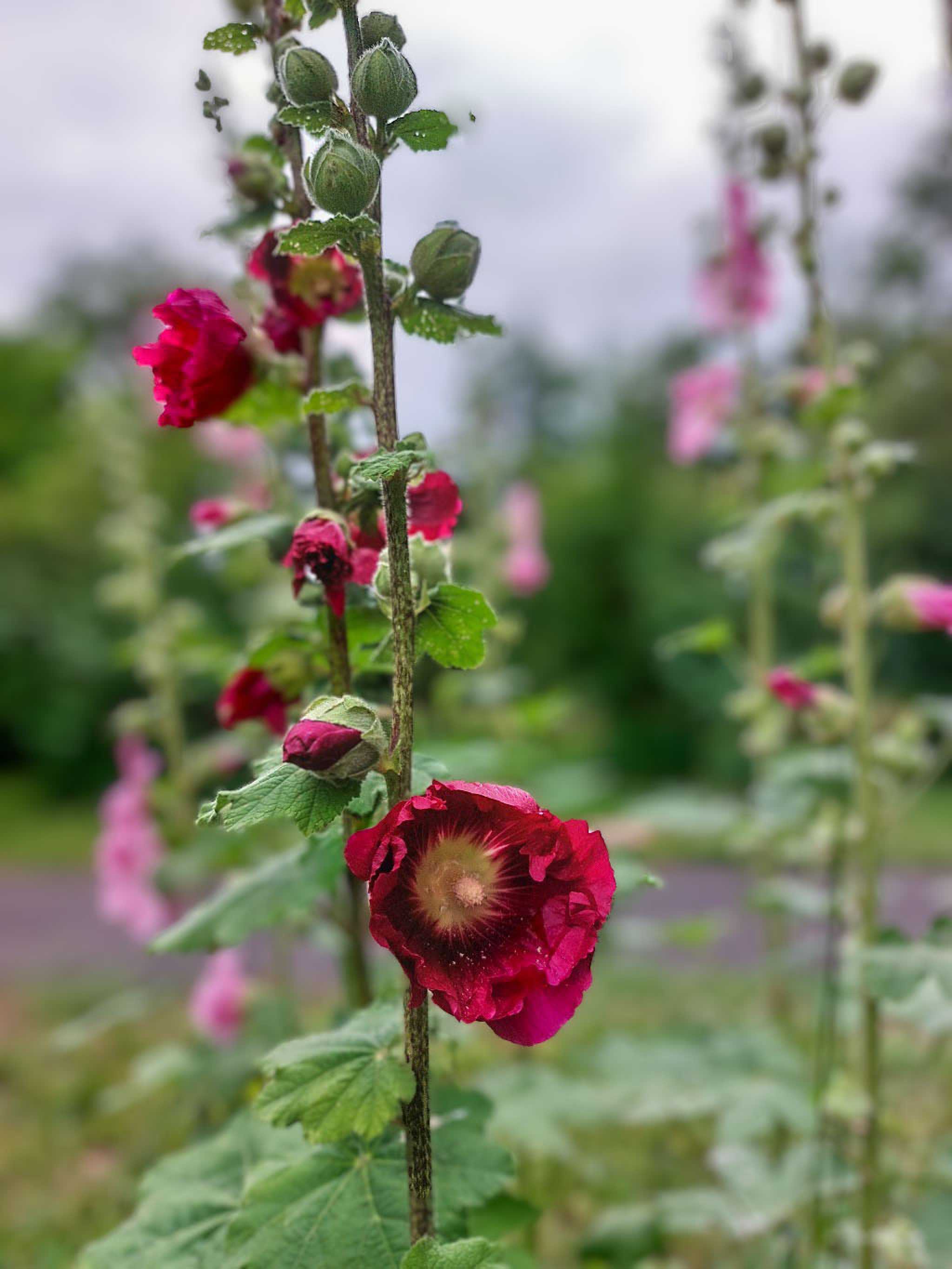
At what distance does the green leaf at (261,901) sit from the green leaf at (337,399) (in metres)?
0.49

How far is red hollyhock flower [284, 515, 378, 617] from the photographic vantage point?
0.90 metres

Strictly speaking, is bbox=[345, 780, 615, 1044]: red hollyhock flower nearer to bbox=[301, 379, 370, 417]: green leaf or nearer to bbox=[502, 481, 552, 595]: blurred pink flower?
bbox=[301, 379, 370, 417]: green leaf

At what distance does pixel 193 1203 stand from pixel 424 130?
1085 mm

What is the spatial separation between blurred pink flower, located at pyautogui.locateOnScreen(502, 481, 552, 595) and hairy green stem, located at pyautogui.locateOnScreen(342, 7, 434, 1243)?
260 centimetres

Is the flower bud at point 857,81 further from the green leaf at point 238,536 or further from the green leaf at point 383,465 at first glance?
the green leaf at point 383,465

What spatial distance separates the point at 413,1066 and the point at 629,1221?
143cm

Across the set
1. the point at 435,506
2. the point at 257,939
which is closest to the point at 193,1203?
the point at 435,506

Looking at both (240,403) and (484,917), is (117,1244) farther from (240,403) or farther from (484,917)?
(240,403)

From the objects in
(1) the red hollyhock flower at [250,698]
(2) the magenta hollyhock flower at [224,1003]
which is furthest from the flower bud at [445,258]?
(2) the magenta hollyhock flower at [224,1003]

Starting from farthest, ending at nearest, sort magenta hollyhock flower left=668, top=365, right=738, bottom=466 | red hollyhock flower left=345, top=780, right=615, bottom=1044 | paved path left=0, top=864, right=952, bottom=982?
paved path left=0, top=864, right=952, bottom=982 < magenta hollyhock flower left=668, top=365, right=738, bottom=466 < red hollyhock flower left=345, top=780, right=615, bottom=1044

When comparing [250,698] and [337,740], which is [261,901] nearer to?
[250,698]

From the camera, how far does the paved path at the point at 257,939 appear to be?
5.82 m

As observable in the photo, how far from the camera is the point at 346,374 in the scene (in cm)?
129

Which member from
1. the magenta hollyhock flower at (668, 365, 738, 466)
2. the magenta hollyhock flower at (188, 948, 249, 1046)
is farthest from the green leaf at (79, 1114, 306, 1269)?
the magenta hollyhock flower at (668, 365, 738, 466)
